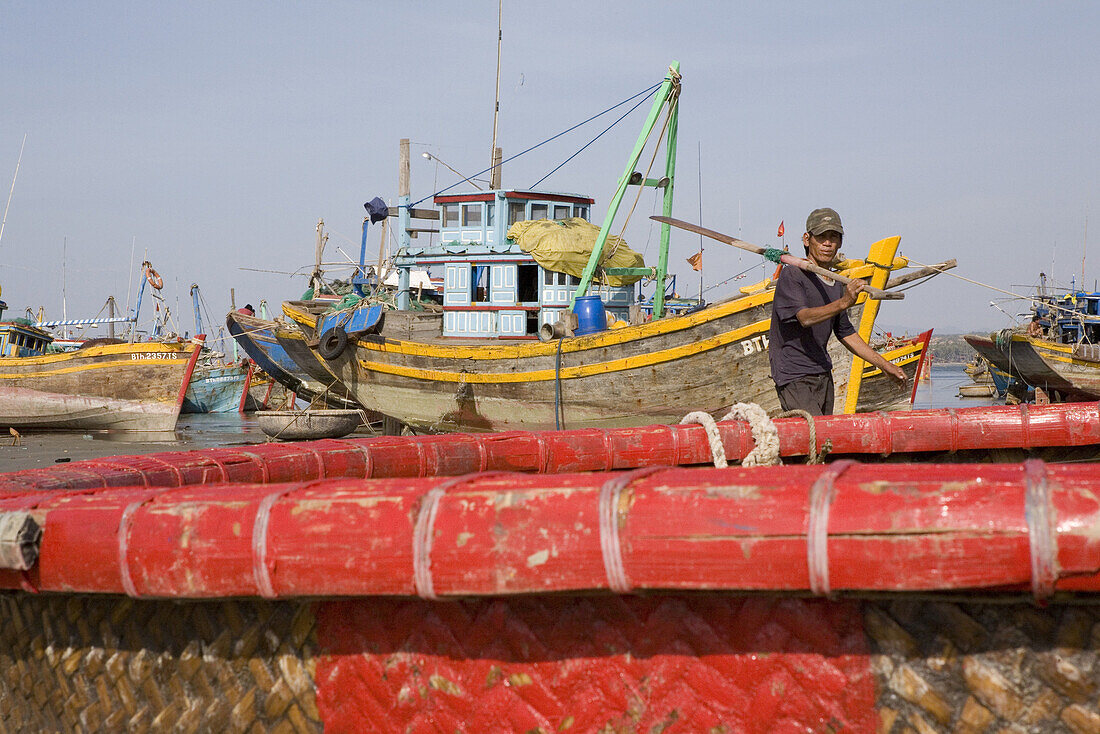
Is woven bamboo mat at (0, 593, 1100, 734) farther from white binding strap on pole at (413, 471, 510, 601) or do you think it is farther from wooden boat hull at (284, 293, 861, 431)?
wooden boat hull at (284, 293, 861, 431)

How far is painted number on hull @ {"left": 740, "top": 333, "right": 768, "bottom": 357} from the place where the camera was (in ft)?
36.8

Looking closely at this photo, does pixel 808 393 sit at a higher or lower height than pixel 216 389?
higher

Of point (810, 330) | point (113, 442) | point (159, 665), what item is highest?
point (810, 330)

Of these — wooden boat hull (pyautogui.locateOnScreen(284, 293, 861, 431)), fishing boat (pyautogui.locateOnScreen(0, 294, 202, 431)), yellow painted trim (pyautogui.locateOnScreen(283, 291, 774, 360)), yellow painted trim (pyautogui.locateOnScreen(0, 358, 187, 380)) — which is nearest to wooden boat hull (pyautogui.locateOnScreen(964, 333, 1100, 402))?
wooden boat hull (pyautogui.locateOnScreen(284, 293, 861, 431))

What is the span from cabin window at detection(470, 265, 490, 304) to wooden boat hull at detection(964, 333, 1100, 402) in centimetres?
1712

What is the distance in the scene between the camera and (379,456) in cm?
321

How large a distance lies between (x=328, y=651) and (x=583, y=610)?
576 millimetres

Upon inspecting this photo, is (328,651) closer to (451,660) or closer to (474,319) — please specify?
(451,660)

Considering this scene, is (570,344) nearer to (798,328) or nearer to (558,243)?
(558,243)

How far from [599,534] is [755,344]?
10066mm

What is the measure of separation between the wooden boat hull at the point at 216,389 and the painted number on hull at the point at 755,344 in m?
24.0

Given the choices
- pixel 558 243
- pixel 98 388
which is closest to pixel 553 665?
pixel 558 243

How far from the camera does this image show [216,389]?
32.4m

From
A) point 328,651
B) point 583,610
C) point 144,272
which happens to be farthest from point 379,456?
point 144,272
